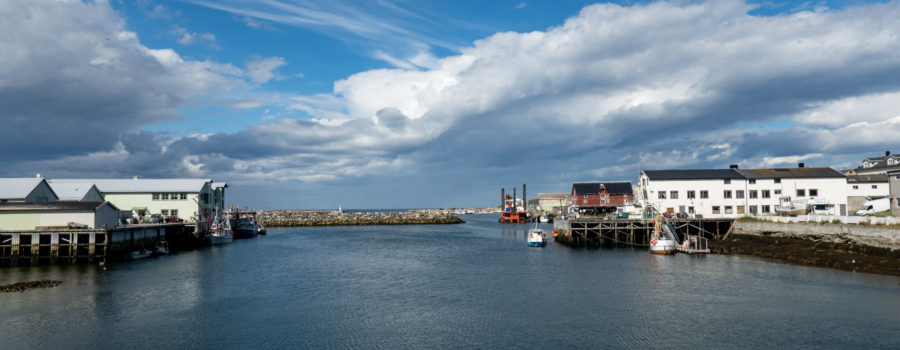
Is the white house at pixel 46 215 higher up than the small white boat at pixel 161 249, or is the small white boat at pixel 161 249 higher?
the white house at pixel 46 215

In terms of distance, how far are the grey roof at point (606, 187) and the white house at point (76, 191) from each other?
7368 centimetres

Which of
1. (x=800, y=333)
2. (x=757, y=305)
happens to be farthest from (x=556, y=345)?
(x=757, y=305)

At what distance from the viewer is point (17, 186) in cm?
5766

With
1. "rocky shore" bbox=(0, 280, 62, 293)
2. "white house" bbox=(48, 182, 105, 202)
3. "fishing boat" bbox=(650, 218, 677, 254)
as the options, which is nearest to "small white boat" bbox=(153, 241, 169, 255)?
"white house" bbox=(48, 182, 105, 202)

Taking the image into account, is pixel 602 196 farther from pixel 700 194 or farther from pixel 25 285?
pixel 25 285

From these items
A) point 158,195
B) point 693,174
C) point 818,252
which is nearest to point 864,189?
point 693,174

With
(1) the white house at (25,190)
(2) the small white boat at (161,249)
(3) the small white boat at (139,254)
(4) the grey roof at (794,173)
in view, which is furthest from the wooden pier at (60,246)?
(4) the grey roof at (794,173)

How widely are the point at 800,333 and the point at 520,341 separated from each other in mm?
12929

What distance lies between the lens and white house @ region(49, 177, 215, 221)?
2982 inches

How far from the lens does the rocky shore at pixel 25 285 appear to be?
32428mm

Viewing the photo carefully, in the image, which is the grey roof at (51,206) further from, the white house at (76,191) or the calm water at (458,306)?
the white house at (76,191)

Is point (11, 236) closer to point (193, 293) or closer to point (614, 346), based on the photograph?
point (193, 293)

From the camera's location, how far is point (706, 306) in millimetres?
28375

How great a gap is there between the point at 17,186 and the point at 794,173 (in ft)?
325
